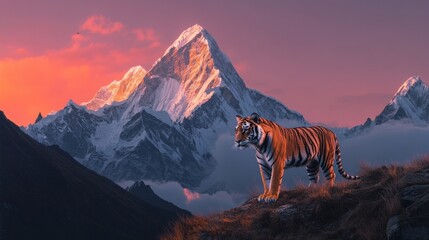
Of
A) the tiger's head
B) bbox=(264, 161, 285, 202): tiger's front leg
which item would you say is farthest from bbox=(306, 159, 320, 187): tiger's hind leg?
the tiger's head

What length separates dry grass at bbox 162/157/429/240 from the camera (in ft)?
53.6

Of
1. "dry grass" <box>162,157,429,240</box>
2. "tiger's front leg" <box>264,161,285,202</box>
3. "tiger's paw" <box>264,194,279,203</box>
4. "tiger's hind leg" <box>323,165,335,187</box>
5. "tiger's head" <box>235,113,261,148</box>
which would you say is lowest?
"dry grass" <box>162,157,429,240</box>

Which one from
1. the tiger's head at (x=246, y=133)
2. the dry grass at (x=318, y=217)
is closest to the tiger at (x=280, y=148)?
the tiger's head at (x=246, y=133)

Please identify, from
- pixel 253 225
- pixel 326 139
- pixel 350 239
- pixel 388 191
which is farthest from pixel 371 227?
pixel 326 139

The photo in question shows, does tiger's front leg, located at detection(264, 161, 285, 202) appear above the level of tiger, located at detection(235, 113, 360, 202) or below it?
below

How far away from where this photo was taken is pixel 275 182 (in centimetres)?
2178

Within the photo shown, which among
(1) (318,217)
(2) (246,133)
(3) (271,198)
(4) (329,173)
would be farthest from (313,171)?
(1) (318,217)

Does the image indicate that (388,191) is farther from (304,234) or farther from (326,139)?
(326,139)

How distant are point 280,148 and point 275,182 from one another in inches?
45.0

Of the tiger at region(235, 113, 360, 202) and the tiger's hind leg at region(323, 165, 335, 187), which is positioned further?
the tiger's hind leg at region(323, 165, 335, 187)

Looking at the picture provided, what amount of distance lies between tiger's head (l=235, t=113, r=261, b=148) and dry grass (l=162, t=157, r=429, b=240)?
85.3 inches

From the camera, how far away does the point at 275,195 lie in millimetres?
21797

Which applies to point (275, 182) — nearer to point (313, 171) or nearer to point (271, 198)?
point (271, 198)

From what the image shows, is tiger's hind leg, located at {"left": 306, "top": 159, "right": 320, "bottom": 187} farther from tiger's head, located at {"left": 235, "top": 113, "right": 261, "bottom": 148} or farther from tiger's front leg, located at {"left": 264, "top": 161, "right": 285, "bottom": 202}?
tiger's head, located at {"left": 235, "top": 113, "right": 261, "bottom": 148}
